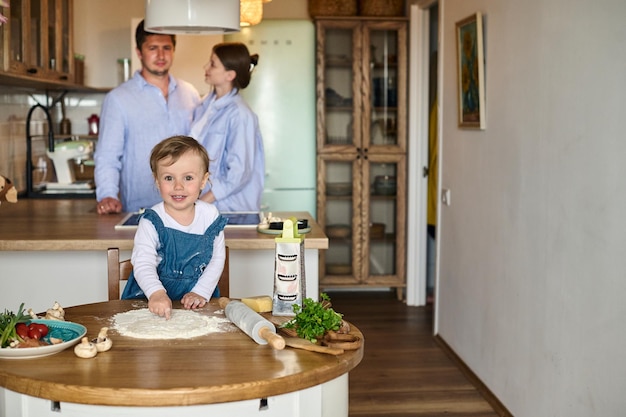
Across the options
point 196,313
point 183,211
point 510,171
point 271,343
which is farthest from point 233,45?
point 271,343

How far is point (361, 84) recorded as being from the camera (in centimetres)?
606

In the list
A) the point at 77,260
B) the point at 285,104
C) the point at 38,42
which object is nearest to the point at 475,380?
the point at 77,260

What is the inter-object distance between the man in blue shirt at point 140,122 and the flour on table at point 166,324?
1.87 meters

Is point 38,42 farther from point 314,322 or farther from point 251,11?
point 314,322

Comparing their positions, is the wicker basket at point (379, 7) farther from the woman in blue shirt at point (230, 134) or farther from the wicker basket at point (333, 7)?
the woman in blue shirt at point (230, 134)

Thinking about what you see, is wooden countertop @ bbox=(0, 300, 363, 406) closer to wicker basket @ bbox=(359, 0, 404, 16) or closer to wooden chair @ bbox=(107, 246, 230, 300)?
wooden chair @ bbox=(107, 246, 230, 300)

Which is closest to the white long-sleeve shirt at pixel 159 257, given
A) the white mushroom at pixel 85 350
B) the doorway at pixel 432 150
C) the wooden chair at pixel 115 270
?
the wooden chair at pixel 115 270

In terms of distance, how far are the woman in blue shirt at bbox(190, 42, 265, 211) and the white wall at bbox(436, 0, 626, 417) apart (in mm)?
1109

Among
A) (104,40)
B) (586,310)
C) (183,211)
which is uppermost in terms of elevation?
(104,40)

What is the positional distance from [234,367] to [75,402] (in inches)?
12.6

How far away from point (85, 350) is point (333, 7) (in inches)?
181

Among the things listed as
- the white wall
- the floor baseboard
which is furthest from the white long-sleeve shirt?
the floor baseboard

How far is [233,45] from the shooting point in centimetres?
394

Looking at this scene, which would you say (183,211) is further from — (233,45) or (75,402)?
(233,45)
